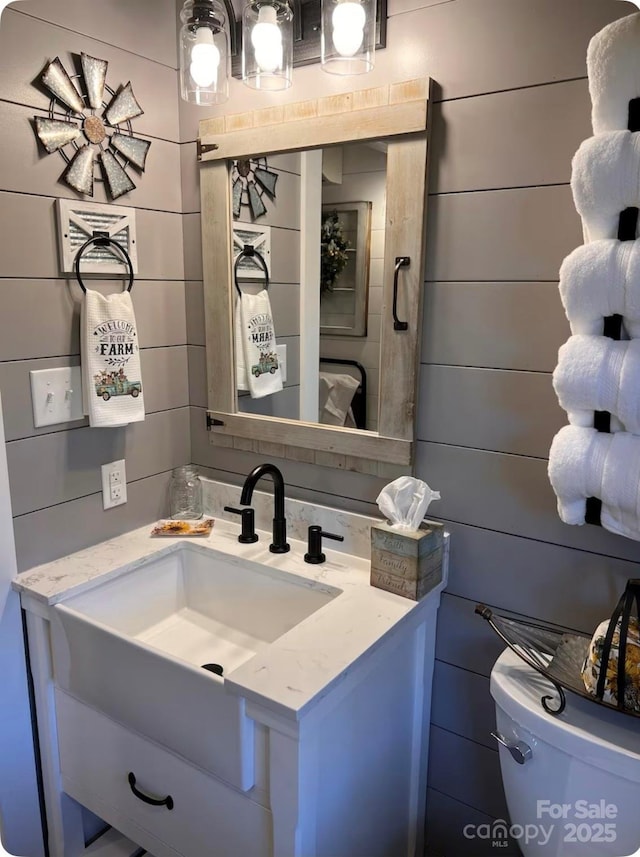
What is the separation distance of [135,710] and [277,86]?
4.25 feet

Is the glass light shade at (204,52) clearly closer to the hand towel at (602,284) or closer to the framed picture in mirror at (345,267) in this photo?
the framed picture in mirror at (345,267)

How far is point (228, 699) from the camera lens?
3.37 feet

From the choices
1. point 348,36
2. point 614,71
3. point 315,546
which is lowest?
point 315,546

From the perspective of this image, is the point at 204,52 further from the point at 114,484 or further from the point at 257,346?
the point at 114,484

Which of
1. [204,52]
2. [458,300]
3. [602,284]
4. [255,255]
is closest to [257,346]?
[255,255]

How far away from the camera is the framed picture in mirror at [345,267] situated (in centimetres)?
132

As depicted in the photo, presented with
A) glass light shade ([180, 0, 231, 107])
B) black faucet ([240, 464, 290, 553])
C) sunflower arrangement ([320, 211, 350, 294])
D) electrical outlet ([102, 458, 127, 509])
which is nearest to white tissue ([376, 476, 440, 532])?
black faucet ([240, 464, 290, 553])

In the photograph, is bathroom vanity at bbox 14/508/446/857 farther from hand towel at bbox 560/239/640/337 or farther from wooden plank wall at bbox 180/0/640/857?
hand towel at bbox 560/239/640/337

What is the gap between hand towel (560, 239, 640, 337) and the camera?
914 millimetres

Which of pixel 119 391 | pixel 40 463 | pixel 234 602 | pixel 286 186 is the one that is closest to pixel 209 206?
pixel 286 186

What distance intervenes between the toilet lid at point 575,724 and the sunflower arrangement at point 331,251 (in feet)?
2.94

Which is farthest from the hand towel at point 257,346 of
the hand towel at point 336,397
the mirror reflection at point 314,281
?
the hand towel at point 336,397

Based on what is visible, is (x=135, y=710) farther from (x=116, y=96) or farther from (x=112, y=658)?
(x=116, y=96)

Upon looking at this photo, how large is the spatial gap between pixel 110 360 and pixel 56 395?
0.14m
